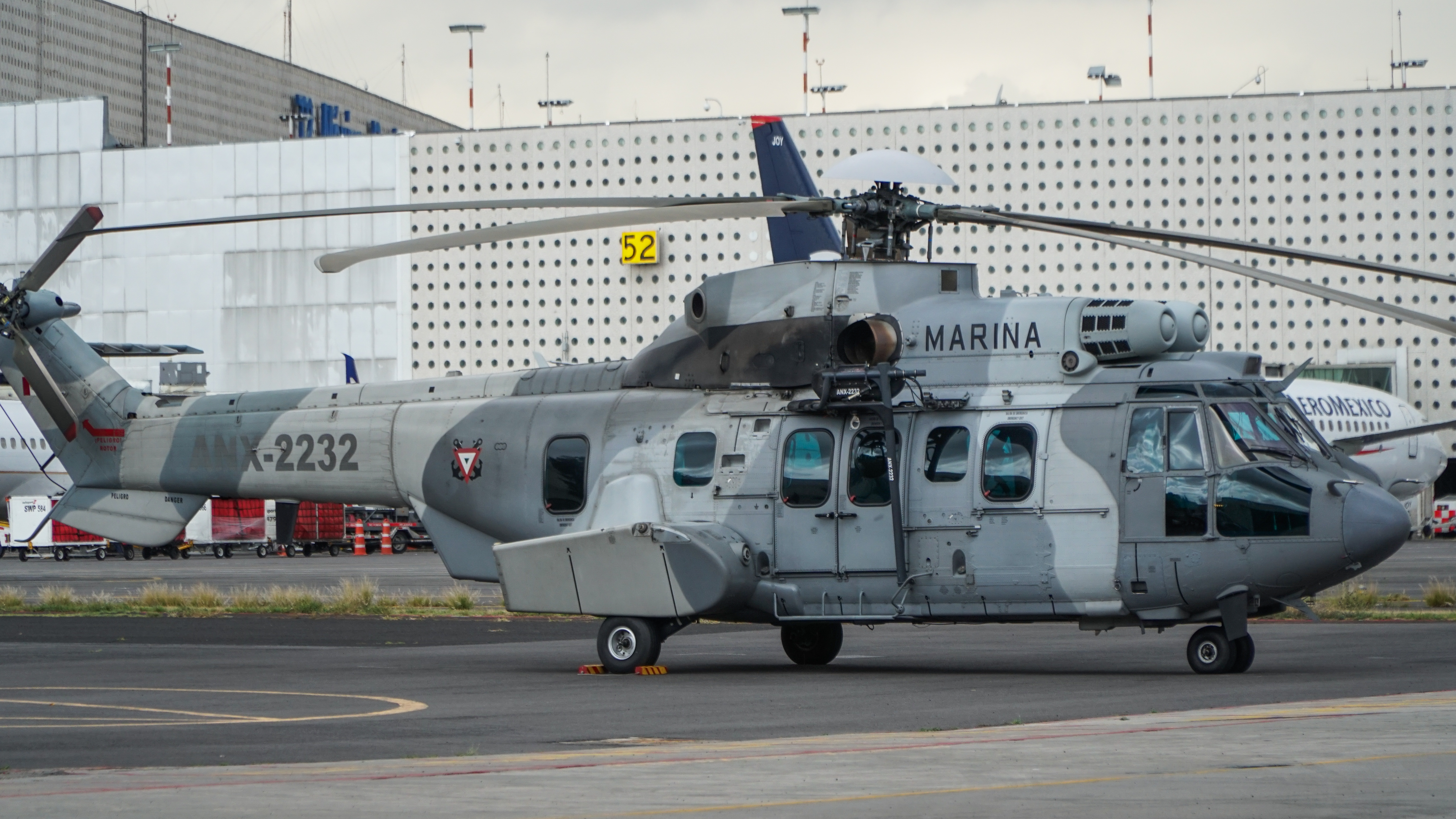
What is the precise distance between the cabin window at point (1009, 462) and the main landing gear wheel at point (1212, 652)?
198cm

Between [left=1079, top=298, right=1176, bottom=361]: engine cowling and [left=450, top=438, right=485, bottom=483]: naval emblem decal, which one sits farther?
[left=450, top=438, right=485, bottom=483]: naval emblem decal

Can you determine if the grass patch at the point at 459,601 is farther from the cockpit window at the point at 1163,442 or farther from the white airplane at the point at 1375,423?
the white airplane at the point at 1375,423

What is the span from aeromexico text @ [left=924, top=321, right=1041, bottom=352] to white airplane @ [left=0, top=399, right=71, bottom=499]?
1897 inches

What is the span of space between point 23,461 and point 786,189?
1578 inches

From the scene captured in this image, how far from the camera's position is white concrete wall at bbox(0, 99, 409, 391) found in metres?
73.0

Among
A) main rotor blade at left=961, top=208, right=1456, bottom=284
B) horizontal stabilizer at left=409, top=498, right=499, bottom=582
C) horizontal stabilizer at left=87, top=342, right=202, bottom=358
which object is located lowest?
horizontal stabilizer at left=409, top=498, right=499, bottom=582

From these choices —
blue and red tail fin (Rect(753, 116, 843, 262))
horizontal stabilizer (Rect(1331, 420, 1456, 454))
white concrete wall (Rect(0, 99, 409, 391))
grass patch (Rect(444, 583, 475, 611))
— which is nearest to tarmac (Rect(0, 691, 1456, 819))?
horizontal stabilizer (Rect(1331, 420, 1456, 454))

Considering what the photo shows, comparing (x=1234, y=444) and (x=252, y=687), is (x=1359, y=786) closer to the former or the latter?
(x=1234, y=444)

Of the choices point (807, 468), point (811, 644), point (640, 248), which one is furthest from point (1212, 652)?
point (640, 248)

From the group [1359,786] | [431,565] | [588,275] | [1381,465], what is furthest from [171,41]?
[1359,786]

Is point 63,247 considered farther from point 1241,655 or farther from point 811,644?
point 1241,655

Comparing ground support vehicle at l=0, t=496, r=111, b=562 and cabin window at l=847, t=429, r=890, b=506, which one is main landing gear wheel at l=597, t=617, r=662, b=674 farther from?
ground support vehicle at l=0, t=496, r=111, b=562

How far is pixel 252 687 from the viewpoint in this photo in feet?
49.5

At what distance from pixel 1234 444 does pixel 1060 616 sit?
217 cm
